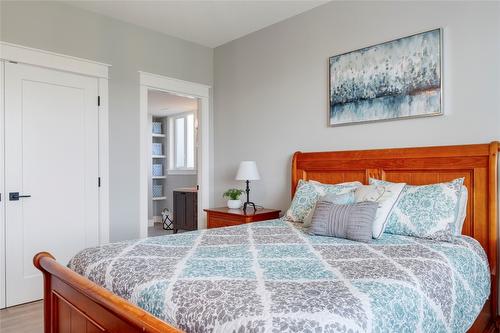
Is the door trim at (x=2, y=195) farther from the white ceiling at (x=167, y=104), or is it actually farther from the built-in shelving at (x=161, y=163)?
the built-in shelving at (x=161, y=163)

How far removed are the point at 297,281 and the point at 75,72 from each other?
303 centimetres

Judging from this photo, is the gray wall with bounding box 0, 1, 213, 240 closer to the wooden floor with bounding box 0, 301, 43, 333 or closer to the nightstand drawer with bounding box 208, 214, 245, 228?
the nightstand drawer with bounding box 208, 214, 245, 228

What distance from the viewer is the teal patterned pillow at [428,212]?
7.15 ft

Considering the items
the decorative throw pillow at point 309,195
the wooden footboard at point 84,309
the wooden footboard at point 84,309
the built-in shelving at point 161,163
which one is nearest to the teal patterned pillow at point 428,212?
the decorative throw pillow at point 309,195

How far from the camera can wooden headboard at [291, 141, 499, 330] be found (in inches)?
90.6

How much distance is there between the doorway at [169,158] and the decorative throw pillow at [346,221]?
4.87 meters

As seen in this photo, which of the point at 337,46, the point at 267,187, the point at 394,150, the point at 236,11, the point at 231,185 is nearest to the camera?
the point at 394,150

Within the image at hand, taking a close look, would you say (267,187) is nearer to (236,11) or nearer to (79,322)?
(236,11)

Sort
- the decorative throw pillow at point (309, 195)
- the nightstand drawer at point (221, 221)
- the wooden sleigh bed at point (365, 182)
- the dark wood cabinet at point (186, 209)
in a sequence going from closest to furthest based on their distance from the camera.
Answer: the wooden sleigh bed at point (365, 182) < the decorative throw pillow at point (309, 195) < the nightstand drawer at point (221, 221) < the dark wood cabinet at point (186, 209)

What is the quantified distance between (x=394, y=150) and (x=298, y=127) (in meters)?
1.07

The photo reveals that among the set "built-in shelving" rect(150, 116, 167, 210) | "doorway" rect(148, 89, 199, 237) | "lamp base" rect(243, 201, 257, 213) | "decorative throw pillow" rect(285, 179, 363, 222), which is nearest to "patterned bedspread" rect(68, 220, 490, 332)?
"decorative throw pillow" rect(285, 179, 363, 222)

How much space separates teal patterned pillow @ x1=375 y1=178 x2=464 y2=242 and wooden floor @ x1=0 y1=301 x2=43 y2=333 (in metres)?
2.66

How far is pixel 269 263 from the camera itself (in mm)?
1647

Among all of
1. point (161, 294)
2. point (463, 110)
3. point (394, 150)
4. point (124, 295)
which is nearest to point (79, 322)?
point (124, 295)
